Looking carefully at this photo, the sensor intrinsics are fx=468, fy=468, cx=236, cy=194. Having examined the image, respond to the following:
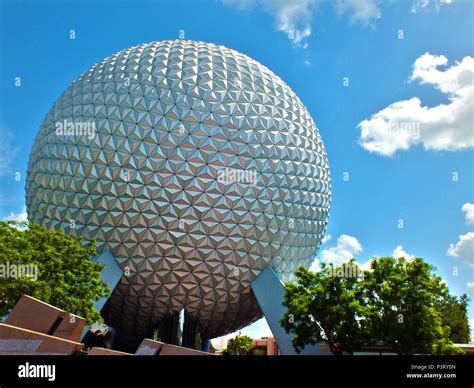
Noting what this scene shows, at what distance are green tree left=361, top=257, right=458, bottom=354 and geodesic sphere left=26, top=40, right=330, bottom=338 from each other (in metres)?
6.90

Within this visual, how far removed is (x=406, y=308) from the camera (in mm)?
23484

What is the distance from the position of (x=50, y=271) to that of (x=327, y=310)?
1414 cm

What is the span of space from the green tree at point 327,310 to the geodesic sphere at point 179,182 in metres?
3.92

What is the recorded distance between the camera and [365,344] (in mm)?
24188

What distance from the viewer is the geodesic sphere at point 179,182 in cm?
2728
